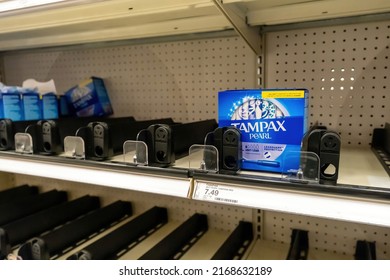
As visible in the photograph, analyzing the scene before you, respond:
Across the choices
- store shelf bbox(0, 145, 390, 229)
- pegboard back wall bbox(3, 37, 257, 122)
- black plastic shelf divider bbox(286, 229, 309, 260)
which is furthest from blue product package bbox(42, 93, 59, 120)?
black plastic shelf divider bbox(286, 229, 309, 260)

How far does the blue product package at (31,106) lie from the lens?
3.91 feet

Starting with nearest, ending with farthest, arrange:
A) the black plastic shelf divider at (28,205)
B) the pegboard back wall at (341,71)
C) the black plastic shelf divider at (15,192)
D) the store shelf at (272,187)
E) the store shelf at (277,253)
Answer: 1. the store shelf at (272,187)
2. the pegboard back wall at (341,71)
3. the store shelf at (277,253)
4. the black plastic shelf divider at (28,205)
5. the black plastic shelf divider at (15,192)

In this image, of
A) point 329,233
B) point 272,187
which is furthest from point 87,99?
point 329,233

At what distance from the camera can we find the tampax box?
67cm

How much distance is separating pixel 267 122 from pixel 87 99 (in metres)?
0.96

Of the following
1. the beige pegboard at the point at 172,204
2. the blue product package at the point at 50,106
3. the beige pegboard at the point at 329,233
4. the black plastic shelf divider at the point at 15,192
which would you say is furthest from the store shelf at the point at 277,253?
the black plastic shelf divider at the point at 15,192

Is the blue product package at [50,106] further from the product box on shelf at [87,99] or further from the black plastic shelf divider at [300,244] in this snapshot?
the black plastic shelf divider at [300,244]

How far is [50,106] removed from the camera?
1.29 m

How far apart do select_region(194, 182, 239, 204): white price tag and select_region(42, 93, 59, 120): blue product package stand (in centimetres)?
85

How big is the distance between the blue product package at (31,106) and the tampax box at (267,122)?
843 millimetres

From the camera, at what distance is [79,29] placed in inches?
50.9

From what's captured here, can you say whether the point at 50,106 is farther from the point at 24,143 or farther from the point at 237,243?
the point at 237,243

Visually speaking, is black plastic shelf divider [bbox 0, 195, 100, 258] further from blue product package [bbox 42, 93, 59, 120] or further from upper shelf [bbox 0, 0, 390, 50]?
upper shelf [bbox 0, 0, 390, 50]

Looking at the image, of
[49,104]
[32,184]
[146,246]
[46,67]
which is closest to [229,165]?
[146,246]
